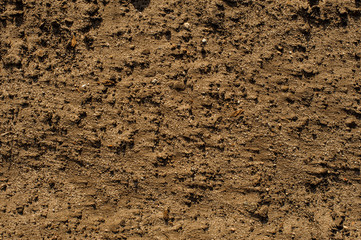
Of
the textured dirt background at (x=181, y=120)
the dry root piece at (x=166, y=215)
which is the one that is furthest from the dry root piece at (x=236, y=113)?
the dry root piece at (x=166, y=215)

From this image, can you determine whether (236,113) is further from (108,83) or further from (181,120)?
(108,83)

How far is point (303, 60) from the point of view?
4.69 feet

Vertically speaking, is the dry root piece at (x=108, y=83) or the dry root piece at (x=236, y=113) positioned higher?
the dry root piece at (x=108, y=83)

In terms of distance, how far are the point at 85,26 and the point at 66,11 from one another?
0.13 meters

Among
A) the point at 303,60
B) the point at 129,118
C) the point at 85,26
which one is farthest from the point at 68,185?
the point at 303,60

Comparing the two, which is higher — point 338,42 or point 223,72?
point 338,42

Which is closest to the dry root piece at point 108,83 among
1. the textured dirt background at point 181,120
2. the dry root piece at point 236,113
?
the textured dirt background at point 181,120

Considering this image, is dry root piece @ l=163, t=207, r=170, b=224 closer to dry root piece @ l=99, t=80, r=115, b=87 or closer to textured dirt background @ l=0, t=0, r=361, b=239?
textured dirt background @ l=0, t=0, r=361, b=239

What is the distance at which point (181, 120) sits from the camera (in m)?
1.40

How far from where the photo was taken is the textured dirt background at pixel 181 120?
1.39 m

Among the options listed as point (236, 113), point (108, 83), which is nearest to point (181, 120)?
point (236, 113)

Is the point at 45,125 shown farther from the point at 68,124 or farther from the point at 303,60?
the point at 303,60

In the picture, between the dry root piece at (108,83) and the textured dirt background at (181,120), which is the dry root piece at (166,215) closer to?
the textured dirt background at (181,120)

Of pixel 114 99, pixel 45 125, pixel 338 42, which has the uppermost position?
pixel 338 42
